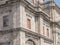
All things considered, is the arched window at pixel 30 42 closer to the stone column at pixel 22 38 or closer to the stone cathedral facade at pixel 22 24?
the stone cathedral facade at pixel 22 24

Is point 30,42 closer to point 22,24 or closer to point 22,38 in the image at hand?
point 22,38

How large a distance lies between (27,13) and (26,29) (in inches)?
98.0

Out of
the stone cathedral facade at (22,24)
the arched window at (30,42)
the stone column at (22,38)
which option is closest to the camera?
the stone column at (22,38)

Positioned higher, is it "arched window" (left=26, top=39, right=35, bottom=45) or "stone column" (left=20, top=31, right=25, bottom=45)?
"stone column" (left=20, top=31, right=25, bottom=45)

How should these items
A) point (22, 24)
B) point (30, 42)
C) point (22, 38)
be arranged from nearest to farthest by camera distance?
1. point (22, 38)
2. point (22, 24)
3. point (30, 42)

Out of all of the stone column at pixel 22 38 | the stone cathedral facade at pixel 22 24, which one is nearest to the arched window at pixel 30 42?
the stone cathedral facade at pixel 22 24

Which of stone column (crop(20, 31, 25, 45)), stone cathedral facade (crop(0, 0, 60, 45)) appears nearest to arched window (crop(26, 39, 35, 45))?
stone cathedral facade (crop(0, 0, 60, 45))

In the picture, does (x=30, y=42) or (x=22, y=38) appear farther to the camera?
(x=30, y=42)

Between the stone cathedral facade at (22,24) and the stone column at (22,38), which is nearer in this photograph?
the stone column at (22,38)

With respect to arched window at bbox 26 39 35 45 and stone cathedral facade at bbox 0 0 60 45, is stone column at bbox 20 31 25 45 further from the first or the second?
arched window at bbox 26 39 35 45

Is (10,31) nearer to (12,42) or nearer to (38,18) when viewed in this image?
(12,42)

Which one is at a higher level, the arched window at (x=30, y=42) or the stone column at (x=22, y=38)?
the stone column at (x=22, y=38)

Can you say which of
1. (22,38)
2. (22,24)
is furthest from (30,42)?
(22,24)

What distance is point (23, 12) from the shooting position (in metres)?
24.7
